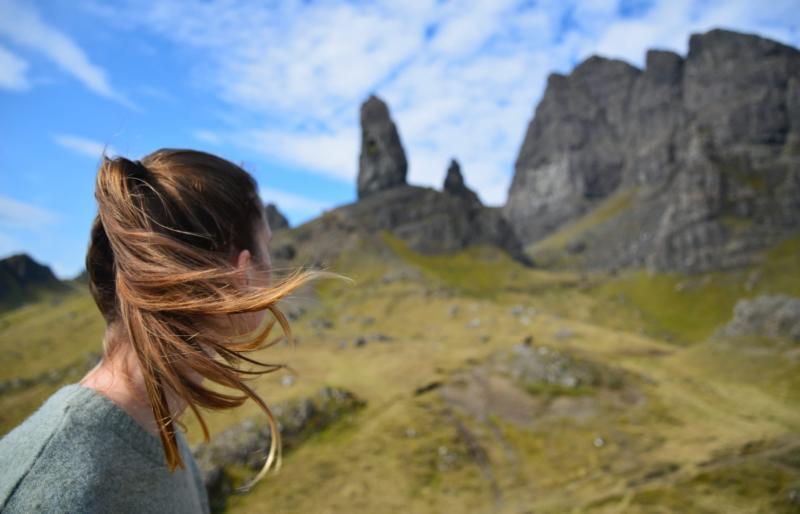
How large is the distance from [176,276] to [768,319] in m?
56.2

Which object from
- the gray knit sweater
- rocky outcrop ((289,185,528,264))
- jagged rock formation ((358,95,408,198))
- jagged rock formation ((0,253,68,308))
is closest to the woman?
the gray knit sweater

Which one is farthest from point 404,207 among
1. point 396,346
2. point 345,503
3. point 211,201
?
point 211,201

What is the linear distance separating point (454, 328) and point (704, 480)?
48.5 metres

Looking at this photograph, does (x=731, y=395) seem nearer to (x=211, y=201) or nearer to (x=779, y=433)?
(x=779, y=433)

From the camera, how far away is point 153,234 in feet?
8.46

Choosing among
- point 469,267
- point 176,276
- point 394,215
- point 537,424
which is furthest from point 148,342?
point 394,215

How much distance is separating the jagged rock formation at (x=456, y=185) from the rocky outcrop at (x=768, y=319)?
365 ft

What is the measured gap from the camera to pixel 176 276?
2.49 metres

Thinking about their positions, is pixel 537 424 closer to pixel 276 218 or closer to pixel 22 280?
pixel 276 218

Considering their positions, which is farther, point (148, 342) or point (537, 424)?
point (537, 424)

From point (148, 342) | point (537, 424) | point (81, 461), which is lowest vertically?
point (537, 424)

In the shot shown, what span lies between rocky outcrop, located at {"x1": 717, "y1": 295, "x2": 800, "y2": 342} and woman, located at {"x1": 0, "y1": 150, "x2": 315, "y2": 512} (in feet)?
170

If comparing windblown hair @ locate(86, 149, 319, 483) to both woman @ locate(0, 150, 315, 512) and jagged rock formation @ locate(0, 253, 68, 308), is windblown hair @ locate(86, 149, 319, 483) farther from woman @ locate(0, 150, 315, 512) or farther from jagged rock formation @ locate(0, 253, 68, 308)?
jagged rock formation @ locate(0, 253, 68, 308)

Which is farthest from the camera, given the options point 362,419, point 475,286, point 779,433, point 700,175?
point 700,175
